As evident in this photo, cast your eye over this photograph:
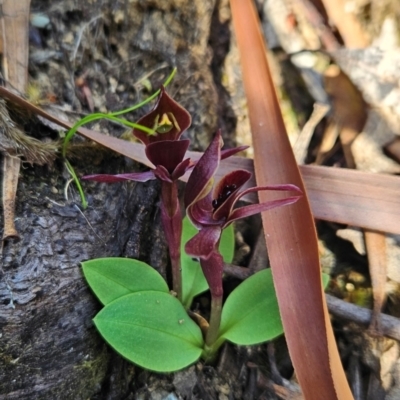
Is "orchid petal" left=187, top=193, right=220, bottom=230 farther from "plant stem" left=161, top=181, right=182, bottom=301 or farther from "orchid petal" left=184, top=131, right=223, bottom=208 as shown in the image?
"plant stem" left=161, top=181, right=182, bottom=301

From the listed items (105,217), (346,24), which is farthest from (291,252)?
(346,24)

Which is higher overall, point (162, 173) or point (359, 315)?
point (162, 173)

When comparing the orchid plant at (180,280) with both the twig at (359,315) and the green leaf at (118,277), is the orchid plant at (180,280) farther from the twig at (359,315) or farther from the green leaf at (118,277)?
the twig at (359,315)

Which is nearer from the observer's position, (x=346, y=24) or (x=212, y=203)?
(x=212, y=203)

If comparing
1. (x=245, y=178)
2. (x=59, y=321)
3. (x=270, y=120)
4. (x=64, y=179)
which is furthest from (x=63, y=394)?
(x=270, y=120)

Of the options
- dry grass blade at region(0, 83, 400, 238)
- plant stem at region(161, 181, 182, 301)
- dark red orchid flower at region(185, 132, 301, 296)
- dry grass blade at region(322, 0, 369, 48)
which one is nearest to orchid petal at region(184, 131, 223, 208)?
dark red orchid flower at region(185, 132, 301, 296)

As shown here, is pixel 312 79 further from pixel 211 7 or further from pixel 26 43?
pixel 26 43

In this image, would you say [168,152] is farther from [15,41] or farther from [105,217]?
[15,41]
